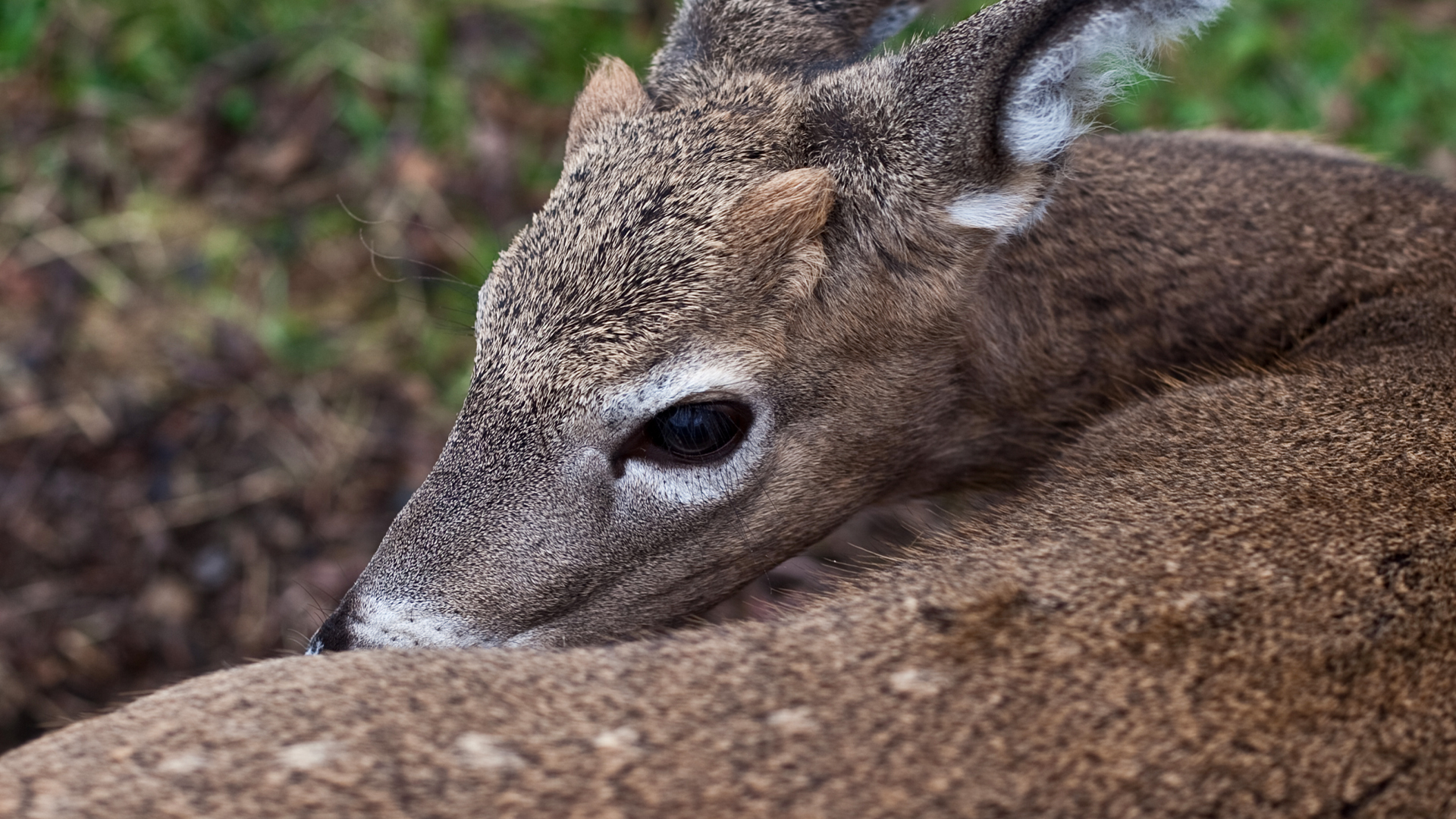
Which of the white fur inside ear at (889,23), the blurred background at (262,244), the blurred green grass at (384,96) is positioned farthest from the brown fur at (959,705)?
the blurred green grass at (384,96)

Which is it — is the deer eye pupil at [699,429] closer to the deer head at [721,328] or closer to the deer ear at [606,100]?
the deer head at [721,328]

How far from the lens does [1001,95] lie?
9.30 feet

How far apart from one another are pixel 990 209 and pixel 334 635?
68.9 inches

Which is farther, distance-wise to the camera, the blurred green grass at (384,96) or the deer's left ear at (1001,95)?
the blurred green grass at (384,96)

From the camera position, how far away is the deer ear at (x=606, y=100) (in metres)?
3.36

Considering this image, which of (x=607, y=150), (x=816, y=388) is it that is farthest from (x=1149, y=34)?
(x=607, y=150)

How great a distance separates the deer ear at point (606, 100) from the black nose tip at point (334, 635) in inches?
50.3

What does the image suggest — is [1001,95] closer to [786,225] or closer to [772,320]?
[786,225]

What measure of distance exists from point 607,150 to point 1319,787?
2004 mm

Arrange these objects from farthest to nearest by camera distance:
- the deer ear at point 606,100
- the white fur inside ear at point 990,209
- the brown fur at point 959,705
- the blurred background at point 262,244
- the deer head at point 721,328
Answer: the blurred background at point 262,244
the deer ear at point 606,100
the white fur inside ear at point 990,209
the deer head at point 721,328
the brown fur at point 959,705

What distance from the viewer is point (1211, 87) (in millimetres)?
5695

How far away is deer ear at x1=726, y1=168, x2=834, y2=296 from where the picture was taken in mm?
2900

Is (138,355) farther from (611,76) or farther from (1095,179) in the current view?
(1095,179)

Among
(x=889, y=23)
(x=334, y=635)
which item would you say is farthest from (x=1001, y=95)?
(x=334, y=635)
